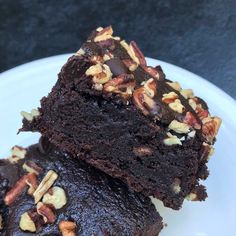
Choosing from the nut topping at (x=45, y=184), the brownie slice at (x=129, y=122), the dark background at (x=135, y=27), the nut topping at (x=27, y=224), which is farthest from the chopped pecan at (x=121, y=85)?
the dark background at (x=135, y=27)

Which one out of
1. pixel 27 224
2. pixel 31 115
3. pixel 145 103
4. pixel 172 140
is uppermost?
pixel 145 103

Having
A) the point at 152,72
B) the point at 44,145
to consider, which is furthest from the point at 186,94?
the point at 44,145

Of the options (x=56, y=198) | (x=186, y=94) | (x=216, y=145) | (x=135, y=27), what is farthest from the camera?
(x=135, y=27)

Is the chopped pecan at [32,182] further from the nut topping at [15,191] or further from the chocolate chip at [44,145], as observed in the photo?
the chocolate chip at [44,145]

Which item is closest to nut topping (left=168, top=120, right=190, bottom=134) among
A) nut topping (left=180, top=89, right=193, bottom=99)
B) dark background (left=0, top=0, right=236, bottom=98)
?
nut topping (left=180, top=89, right=193, bottom=99)

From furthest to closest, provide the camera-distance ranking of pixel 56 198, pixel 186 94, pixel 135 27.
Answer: pixel 135 27 → pixel 186 94 → pixel 56 198

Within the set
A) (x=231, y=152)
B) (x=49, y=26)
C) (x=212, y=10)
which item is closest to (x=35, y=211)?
(x=231, y=152)

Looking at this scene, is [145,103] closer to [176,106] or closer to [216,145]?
[176,106]
